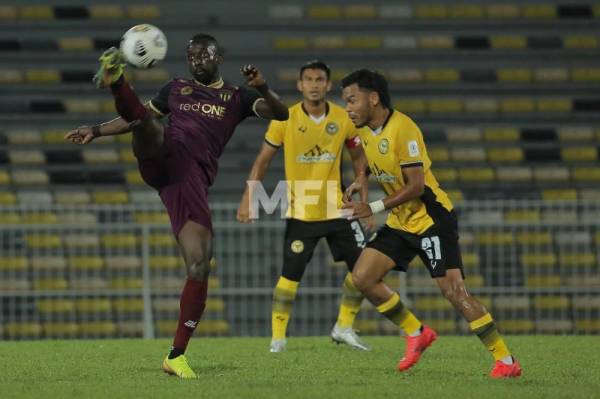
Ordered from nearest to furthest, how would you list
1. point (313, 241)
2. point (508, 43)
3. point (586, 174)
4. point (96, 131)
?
1. point (96, 131)
2. point (313, 241)
3. point (586, 174)
4. point (508, 43)

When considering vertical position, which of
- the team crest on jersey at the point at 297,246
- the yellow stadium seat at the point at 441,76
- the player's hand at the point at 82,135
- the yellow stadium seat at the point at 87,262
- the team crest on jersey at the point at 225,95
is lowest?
the yellow stadium seat at the point at 87,262

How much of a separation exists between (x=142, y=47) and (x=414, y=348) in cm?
253

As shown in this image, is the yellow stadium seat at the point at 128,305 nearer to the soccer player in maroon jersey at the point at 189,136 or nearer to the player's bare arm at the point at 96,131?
the soccer player in maroon jersey at the point at 189,136

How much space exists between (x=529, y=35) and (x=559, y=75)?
0.85m

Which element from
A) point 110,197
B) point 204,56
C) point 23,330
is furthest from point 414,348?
point 110,197

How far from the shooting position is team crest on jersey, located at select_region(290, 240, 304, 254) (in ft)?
31.4

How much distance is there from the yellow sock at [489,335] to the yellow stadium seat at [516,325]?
667cm

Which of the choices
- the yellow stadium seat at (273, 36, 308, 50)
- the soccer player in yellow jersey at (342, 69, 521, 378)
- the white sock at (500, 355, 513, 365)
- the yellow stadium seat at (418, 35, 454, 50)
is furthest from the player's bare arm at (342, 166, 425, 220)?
the yellow stadium seat at (418, 35, 454, 50)

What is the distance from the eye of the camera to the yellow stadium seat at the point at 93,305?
13656 millimetres

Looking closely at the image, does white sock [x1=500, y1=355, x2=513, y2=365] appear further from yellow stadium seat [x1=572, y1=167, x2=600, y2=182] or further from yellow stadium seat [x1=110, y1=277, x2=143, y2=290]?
yellow stadium seat [x1=572, y1=167, x2=600, y2=182]

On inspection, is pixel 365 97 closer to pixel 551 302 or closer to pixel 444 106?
pixel 551 302

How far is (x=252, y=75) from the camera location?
264 inches

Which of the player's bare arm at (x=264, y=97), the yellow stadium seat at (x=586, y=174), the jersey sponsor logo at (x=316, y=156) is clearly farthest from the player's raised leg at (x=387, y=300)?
the yellow stadium seat at (x=586, y=174)

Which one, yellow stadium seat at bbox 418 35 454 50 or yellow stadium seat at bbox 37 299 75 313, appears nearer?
yellow stadium seat at bbox 37 299 75 313
